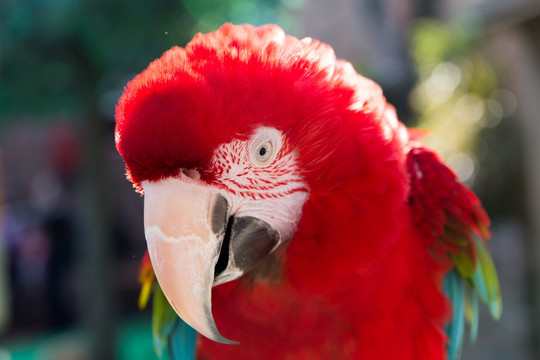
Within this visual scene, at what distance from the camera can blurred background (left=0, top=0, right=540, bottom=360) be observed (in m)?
1.62

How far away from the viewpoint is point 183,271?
494 mm

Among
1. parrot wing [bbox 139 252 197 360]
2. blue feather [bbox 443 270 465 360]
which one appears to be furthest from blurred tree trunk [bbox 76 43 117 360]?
blue feather [bbox 443 270 465 360]

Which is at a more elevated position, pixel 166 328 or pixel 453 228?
pixel 453 228

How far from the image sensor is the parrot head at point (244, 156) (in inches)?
18.9

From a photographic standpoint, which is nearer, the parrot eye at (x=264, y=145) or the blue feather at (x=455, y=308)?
the parrot eye at (x=264, y=145)

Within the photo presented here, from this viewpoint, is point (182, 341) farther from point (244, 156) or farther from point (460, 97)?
point (460, 97)

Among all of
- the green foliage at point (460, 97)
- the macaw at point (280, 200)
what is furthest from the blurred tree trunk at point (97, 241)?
the green foliage at point (460, 97)

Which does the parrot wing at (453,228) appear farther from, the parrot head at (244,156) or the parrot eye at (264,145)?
the parrot eye at (264,145)

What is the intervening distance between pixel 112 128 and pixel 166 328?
1.70 m

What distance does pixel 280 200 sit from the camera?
553 mm

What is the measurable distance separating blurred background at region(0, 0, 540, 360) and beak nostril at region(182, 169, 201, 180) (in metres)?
0.36

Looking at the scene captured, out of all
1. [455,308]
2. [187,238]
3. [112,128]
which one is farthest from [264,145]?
[112,128]

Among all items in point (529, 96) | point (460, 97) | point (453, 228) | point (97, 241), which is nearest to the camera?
point (453, 228)

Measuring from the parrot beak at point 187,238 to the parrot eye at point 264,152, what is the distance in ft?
0.20
